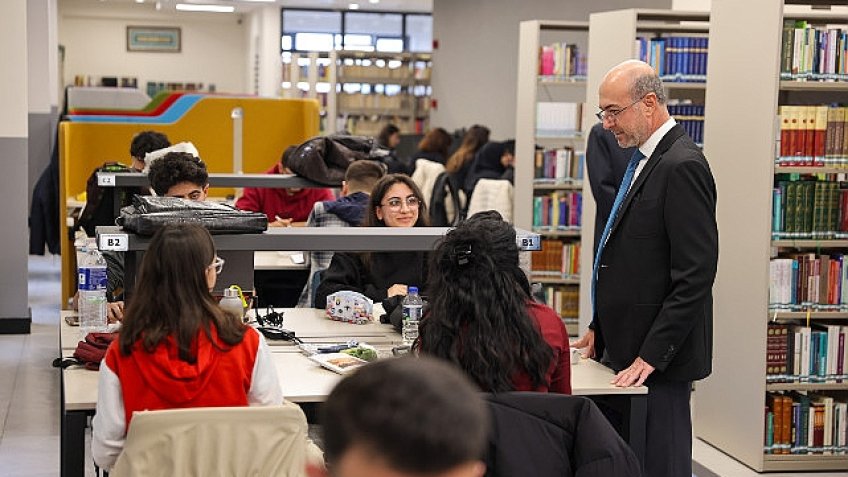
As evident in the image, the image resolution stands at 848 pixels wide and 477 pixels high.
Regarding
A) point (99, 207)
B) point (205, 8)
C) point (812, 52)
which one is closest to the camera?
point (812, 52)

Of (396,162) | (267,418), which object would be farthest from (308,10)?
(267,418)

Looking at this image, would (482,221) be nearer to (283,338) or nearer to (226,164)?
(283,338)

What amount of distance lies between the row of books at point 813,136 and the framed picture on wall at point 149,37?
20.6 m

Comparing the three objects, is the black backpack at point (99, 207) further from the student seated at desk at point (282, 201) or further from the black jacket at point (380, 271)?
the black jacket at point (380, 271)

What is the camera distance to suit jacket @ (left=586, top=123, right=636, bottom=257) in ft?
23.0

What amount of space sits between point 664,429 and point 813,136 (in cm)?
224

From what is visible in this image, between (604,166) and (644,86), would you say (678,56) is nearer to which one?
(604,166)

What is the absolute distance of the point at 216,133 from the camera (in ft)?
33.4

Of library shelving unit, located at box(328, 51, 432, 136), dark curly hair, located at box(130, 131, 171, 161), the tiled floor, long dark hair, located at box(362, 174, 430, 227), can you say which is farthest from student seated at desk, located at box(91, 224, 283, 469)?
library shelving unit, located at box(328, 51, 432, 136)

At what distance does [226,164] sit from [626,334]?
22.7 ft

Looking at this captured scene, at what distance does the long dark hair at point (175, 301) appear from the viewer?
2973 mm

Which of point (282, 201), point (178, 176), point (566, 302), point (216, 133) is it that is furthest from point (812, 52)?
point (216, 133)

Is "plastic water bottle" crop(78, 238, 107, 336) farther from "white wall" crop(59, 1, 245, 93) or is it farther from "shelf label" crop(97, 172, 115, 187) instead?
"white wall" crop(59, 1, 245, 93)

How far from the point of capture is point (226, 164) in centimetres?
1023
